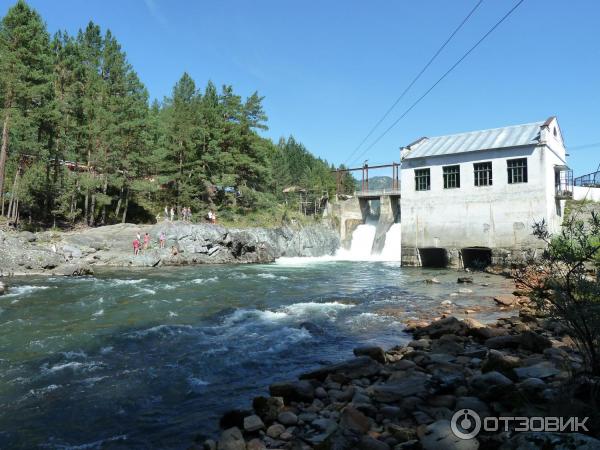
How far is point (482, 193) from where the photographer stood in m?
26.9

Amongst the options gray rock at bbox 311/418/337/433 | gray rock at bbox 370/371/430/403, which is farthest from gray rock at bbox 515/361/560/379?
gray rock at bbox 311/418/337/433

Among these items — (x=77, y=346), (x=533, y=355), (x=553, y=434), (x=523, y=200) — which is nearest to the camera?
(x=553, y=434)

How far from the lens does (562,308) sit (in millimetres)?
5258

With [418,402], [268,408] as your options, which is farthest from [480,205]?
[268,408]

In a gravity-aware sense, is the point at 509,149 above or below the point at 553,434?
above

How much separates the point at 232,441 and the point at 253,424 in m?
0.58

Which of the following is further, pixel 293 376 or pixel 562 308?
pixel 293 376

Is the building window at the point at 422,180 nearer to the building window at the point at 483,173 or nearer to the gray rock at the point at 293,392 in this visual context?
the building window at the point at 483,173

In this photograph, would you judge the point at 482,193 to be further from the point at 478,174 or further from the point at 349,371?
the point at 349,371

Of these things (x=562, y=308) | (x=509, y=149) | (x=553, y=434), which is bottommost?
(x=553, y=434)

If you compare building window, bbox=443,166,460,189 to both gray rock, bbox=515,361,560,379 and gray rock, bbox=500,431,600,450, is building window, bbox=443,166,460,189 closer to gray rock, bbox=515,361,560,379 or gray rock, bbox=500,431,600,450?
gray rock, bbox=515,361,560,379

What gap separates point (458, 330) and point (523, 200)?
741 inches

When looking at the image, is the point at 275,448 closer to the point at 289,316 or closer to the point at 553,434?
the point at 553,434

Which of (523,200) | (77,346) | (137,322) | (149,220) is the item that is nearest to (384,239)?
(523,200)
